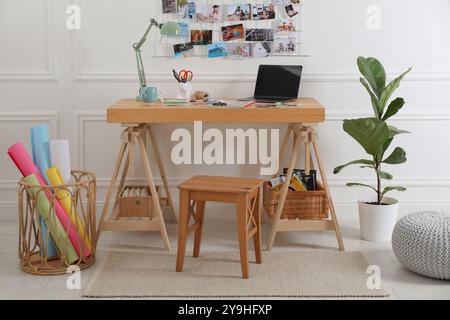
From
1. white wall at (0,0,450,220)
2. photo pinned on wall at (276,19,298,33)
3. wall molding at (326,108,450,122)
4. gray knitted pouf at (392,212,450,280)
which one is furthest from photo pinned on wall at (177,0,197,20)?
gray knitted pouf at (392,212,450,280)

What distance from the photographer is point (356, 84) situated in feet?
14.8

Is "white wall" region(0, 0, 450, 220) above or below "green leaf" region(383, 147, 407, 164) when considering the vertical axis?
above

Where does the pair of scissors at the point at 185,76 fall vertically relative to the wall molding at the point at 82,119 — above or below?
above

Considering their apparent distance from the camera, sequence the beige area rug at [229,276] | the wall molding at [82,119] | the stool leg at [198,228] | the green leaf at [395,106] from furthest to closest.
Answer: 1. the wall molding at [82,119]
2. the green leaf at [395,106]
3. the stool leg at [198,228]
4. the beige area rug at [229,276]

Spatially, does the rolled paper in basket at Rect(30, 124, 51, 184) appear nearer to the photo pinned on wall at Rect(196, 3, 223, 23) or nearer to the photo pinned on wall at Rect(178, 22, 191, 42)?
the photo pinned on wall at Rect(178, 22, 191, 42)

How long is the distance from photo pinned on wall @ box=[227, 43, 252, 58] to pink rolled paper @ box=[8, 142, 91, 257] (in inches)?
58.6

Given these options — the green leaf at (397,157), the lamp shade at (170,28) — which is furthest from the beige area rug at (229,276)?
the lamp shade at (170,28)

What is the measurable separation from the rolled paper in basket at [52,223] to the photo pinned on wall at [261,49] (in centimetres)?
164

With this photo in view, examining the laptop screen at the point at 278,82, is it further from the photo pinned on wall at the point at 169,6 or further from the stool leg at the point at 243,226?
the stool leg at the point at 243,226

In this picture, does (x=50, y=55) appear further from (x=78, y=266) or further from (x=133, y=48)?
(x=78, y=266)

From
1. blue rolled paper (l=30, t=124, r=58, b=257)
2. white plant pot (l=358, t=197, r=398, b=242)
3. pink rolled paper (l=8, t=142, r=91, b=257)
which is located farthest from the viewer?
white plant pot (l=358, t=197, r=398, b=242)

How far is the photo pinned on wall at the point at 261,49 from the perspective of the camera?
14.5ft

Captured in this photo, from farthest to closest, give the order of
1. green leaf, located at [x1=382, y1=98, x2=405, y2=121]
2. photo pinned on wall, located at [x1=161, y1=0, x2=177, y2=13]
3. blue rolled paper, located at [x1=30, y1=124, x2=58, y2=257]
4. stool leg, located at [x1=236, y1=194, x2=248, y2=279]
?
photo pinned on wall, located at [x1=161, y1=0, x2=177, y2=13]
green leaf, located at [x1=382, y1=98, x2=405, y2=121]
blue rolled paper, located at [x1=30, y1=124, x2=58, y2=257]
stool leg, located at [x1=236, y1=194, x2=248, y2=279]

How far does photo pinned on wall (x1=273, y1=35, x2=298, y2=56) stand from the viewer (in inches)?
174
